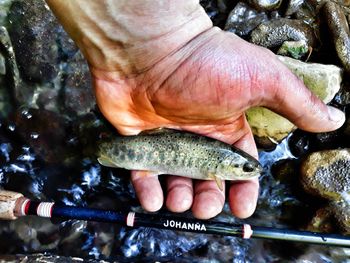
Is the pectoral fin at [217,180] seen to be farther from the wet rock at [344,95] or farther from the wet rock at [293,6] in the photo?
the wet rock at [293,6]

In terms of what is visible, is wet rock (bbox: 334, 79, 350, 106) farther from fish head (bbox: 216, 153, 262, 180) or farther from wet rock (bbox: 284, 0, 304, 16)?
fish head (bbox: 216, 153, 262, 180)

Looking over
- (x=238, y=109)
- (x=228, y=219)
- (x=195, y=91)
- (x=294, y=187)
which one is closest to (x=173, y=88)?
(x=195, y=91)

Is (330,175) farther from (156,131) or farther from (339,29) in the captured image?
(156,131)

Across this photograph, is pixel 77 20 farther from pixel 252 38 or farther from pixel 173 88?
pixel 252 38

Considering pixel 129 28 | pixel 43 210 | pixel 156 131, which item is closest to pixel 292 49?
pixel 156 131

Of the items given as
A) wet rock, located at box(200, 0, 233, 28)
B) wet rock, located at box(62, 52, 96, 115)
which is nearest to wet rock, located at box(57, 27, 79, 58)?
wet rock, located at box(62, 52, 96, 115)

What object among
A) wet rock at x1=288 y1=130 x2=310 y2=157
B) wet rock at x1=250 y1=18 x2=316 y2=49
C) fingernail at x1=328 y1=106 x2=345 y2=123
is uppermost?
wet rock at x1=250 y1=18 x2=316 y2=49
